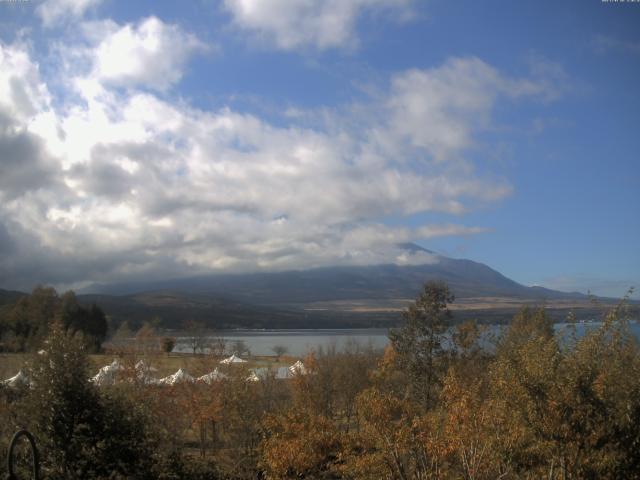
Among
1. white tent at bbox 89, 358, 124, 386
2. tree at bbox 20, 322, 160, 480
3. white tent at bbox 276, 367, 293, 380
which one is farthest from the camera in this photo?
white tent at bbox 276, 367, 293, 380

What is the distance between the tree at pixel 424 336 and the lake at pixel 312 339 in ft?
9.44

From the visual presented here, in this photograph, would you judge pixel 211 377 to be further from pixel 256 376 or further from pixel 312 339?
pixel 312 339

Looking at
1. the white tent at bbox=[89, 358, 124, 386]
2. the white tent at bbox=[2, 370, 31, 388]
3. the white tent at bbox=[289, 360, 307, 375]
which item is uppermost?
the white tent at bbox=[2, 370, 31, 388]

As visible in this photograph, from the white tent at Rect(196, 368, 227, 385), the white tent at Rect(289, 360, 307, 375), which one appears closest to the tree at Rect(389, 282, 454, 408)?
the white tent at Rect(289, 360, 307, 375)

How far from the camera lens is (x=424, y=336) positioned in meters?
34.0

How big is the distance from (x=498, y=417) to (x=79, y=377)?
11159 mm

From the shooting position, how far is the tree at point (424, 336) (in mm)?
33469

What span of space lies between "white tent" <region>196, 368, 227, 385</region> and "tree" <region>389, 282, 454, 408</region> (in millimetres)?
9976

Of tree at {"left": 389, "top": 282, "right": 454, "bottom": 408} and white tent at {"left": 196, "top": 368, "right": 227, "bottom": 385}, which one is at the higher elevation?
tree at {"left": 389, "top": 282, "right": 454, "bottom": 408}

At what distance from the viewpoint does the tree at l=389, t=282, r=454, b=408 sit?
33.5m

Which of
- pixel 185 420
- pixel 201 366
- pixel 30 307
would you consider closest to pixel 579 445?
pixel 185 420

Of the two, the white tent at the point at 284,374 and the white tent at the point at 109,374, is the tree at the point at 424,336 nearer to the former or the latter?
the white tent at the point at 284,374

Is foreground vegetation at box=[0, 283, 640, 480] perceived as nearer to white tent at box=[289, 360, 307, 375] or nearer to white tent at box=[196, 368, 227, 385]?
white tent at box=[196, 368, 227, 385]

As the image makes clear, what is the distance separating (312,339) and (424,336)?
324 ft
